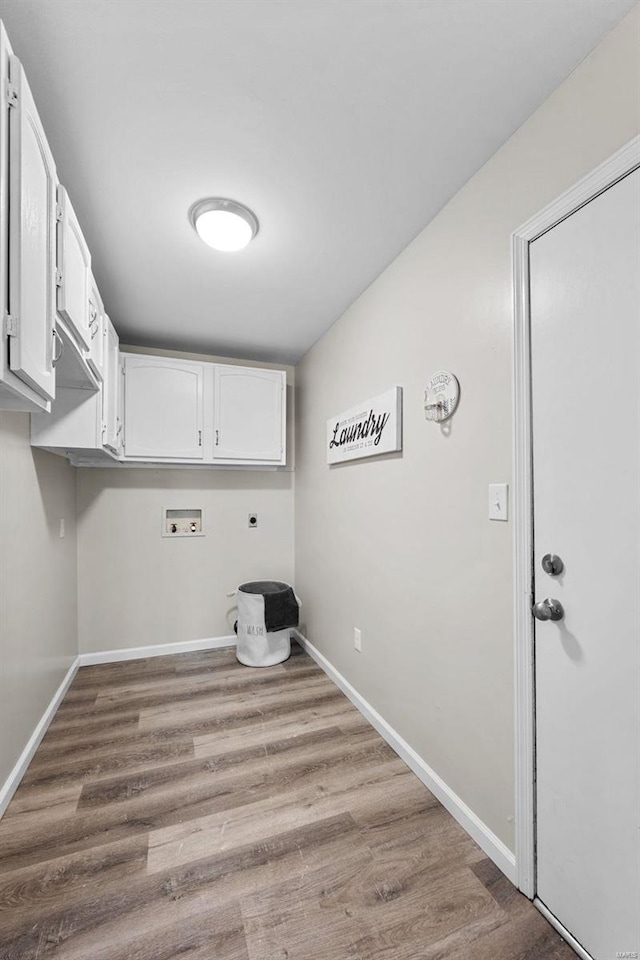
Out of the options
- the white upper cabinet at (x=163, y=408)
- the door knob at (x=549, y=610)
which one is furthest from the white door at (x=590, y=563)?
the white upper cabinet at (x=163, y=408)

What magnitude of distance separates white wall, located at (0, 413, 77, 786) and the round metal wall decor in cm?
184

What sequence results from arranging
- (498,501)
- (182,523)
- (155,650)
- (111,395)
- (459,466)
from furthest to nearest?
(182,523)
(155,650)
(111,395)
(459,466)
(498,501)

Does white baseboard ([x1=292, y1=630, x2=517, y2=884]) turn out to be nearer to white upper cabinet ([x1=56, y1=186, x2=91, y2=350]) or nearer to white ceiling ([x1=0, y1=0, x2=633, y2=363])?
white upper cabinet ([x1=56, y1=186, x2=91, y2=350])

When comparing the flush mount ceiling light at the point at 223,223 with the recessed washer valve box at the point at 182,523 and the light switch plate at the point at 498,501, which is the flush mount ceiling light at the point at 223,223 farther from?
the recessed washer valve box at the point at 182,523

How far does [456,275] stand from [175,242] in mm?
1333

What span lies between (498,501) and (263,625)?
2.17 metres

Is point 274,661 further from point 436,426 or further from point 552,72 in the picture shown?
point 552,72

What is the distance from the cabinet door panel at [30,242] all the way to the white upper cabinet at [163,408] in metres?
1.82

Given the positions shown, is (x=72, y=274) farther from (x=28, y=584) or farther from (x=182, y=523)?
(x=182, y=523)

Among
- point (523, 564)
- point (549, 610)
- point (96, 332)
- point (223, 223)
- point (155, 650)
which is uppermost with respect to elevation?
point (223, 223)

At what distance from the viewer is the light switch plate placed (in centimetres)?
144

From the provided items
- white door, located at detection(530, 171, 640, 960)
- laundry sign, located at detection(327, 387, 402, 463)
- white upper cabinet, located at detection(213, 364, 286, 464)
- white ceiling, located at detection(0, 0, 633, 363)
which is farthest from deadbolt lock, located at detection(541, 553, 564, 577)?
white upper cabinet, located at detection(213, 364, 286, 464)

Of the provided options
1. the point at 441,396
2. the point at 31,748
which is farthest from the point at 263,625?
the point at 441,396

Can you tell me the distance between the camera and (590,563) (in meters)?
1.16
